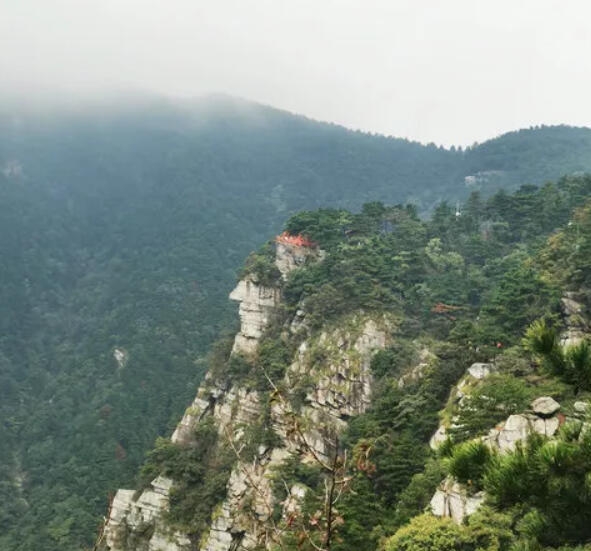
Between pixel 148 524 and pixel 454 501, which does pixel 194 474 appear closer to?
pixel 148 524

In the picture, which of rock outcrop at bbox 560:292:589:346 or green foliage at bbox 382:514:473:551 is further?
rock outcrop at bbox 560:292:589:346

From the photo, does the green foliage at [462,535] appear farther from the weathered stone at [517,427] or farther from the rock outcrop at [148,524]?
the rock outcrop at [148,524]

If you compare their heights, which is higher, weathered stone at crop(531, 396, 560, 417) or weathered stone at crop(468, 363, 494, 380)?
weathered stone at crop(468, 363, 494, 380)

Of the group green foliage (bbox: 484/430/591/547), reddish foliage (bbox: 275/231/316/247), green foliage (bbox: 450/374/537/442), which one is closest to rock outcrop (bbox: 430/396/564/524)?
green foliage (bbox: 450/374/537/442)

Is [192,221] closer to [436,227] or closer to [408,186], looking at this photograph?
[408,186]

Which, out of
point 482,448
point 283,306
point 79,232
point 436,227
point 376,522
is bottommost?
point 376,522

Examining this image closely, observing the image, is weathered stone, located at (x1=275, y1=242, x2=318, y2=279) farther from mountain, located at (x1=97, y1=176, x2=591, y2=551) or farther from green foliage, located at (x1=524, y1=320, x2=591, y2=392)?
green foliage, located at (x1=524, y1=320, x2=591, y2=392)

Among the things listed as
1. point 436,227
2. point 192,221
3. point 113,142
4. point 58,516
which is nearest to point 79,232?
point 192,221
